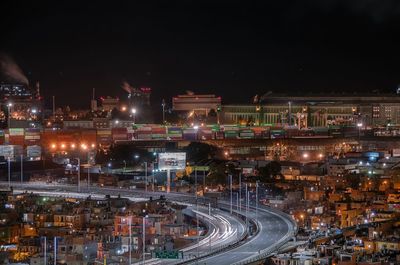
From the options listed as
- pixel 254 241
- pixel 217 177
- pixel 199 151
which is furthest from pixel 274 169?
pixel 254 241

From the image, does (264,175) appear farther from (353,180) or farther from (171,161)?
Result: (353,180)

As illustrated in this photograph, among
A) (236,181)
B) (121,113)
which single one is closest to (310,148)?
(236,181)

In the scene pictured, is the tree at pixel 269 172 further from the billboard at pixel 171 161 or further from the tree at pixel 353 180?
the tree at pixel 353 180

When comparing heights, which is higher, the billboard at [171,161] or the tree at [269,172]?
the billboard at [171,161]

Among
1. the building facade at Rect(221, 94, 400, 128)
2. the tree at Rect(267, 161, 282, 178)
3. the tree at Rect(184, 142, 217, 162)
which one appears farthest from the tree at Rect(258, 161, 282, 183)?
the building facade at Rect(221, 94, 400, 128)

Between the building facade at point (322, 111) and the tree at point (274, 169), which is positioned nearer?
the tree at point (274, 169)

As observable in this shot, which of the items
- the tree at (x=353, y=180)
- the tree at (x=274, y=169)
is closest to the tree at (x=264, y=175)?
the tree at (x=274, y=169)

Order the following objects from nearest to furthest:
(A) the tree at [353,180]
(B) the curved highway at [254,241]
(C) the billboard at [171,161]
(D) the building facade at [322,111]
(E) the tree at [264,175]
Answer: (B) the curved highway at [254,241], (A) the tree at [353,180], (C) the billboard at [171,161], (E) the tree at [264,175], (D) the building facade at [322,111]

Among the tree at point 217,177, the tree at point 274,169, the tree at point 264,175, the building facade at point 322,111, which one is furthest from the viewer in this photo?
the building facade at point 322,111

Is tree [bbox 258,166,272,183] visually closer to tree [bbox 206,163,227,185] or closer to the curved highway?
tree [bbox 206,163,227,185]
